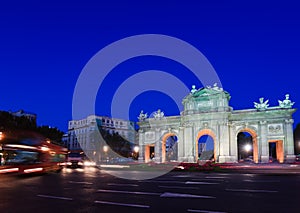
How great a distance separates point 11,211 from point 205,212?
23.1 ft

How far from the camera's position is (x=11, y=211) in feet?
32.4

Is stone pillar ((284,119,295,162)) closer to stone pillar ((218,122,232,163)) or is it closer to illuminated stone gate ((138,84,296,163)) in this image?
illuminated stone gate ((138,84,296,163))

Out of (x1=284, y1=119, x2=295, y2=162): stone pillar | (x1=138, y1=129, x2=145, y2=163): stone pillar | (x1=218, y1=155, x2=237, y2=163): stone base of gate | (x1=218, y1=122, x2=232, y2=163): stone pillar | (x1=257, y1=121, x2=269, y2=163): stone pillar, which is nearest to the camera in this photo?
(x1=284, y1=119, x2=295, y2=162): stone pillar

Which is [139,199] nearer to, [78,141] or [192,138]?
[192,138]

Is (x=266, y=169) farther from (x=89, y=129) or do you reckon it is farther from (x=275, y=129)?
(x=89, y=129)

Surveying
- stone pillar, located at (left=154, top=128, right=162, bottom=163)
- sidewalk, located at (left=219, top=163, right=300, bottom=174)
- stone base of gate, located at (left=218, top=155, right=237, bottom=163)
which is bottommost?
stone base of gate, located at (left=218, top=155, right=237, bottom=163)

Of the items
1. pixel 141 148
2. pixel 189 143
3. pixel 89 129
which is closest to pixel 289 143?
pixel 189 143

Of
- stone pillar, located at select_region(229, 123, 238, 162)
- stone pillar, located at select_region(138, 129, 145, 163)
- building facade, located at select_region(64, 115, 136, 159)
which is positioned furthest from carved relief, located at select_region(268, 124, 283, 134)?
building facade, located at select_region(64, 115, 136, 159)

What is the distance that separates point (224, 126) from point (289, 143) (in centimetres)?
1195

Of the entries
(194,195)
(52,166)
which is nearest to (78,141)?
(52,166)

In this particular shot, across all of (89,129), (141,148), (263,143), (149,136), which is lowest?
(141,148)

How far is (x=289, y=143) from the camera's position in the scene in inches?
1951

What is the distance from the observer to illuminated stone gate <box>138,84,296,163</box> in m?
51.0

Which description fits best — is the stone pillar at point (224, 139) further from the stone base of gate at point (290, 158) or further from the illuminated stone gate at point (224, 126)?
the stone base of gate at point (290, 158)
